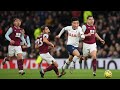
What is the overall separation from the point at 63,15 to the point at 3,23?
4326 millimetres

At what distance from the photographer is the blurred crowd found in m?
20.0

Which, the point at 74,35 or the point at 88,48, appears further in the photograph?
the point at 88,48

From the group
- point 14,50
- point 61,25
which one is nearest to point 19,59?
point 14,50

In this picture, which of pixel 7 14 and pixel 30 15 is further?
pixel 30 15

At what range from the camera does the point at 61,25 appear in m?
21.7

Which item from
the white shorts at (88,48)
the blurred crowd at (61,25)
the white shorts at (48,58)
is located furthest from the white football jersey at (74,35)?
the blurred crowd at (61,25)

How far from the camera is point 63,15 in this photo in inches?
878

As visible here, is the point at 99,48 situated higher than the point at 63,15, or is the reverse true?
the point at 63,15

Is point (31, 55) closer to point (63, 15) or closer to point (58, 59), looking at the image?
point (58, 59)

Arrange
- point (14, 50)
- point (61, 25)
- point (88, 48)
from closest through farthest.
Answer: point (88, 48) < point (14, 50) < point (61, 25)

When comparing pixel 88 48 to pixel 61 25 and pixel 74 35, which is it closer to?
pixel 74 35

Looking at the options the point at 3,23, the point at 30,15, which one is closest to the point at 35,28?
the point at 30,15

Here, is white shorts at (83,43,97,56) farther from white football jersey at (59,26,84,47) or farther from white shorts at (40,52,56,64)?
white shorts at (40,52,56,64)

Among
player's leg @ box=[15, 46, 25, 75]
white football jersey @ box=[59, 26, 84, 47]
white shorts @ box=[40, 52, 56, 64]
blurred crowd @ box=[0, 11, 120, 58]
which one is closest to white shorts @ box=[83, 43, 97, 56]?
white football jersey @ box=[59, 26, 84, 47]
